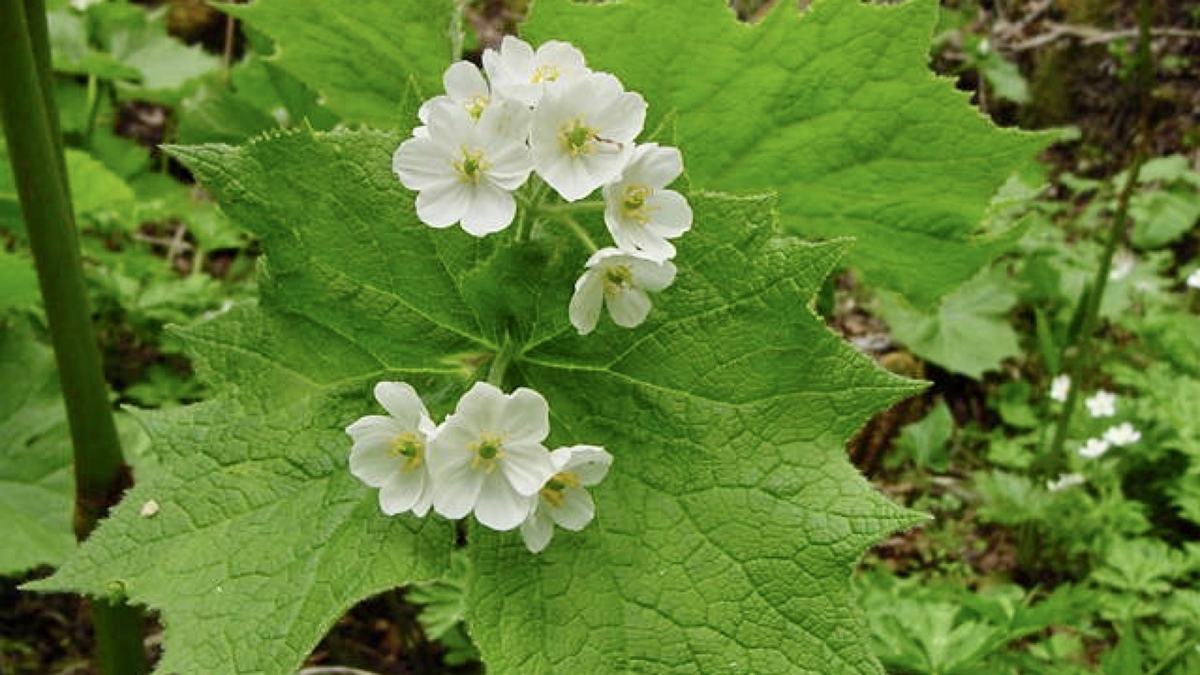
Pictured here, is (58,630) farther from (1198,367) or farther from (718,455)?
(1198,367)

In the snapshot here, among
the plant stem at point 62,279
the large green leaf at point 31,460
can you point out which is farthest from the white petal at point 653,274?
the large green leaf at point 31,460

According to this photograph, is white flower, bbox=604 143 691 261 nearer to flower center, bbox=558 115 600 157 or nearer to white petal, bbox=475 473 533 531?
flower center, bbox=558 115 600 157

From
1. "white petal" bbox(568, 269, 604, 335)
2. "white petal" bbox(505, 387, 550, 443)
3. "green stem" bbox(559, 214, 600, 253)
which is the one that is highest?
"green stem" bbox(559, 214, 600, 253)

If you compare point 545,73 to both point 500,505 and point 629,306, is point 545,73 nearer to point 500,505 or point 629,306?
point 629,306

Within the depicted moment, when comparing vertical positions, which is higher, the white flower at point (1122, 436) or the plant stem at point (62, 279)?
the white flower at point (1122, 436)

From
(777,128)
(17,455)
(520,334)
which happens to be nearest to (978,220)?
(777,128)

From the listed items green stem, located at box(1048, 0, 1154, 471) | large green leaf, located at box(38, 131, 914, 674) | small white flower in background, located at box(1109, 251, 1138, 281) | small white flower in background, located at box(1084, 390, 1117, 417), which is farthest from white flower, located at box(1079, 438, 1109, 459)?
large green leaf, located at box(38, 131, 914, 674)

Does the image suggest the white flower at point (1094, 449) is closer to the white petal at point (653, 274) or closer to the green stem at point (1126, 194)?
the green stem at point (1126, 194)
